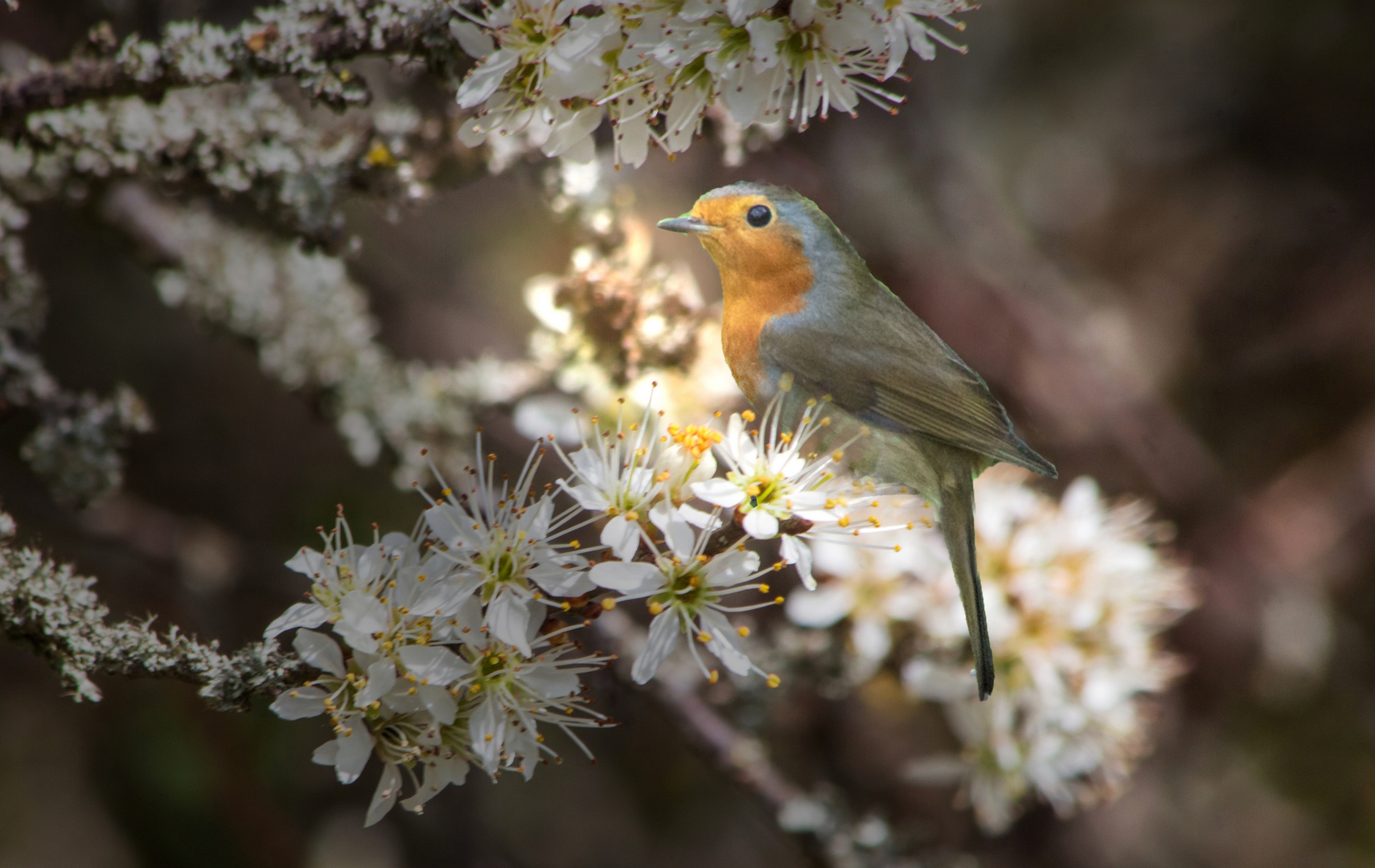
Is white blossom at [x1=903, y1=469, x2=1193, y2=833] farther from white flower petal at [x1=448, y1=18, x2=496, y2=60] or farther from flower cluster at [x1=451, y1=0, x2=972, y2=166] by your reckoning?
white flower petal at [x1=448, y1=18, x2=496, y2=60]

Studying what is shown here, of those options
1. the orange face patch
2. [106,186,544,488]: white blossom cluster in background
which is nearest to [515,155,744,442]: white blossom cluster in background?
[106,186,544,488]: white blossom cluster in background

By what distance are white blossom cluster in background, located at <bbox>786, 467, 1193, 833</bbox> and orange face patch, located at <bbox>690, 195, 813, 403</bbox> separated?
24.7 inches

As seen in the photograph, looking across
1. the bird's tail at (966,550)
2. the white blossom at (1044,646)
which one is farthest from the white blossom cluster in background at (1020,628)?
the bird's tail at (966,550)

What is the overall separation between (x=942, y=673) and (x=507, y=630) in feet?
2.88

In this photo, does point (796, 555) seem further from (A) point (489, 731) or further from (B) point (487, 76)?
(B) point (487, 76)

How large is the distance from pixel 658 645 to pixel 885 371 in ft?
0.92

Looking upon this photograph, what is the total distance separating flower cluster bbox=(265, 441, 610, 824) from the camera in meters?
0.73

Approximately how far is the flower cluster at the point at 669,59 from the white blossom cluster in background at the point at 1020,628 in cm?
72

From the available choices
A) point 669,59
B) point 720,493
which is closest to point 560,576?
point 720,493

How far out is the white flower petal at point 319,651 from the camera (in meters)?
0.73

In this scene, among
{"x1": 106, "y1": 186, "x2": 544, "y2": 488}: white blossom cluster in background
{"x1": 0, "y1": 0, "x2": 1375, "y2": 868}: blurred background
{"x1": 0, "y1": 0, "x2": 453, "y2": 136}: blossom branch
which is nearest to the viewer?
{"x1": 0, "y1": 0, "x2": 453, "y2": 136}: blossom branch

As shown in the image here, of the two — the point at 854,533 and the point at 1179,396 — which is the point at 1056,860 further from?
the point at 854,533

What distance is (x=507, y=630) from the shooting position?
0.71 meters

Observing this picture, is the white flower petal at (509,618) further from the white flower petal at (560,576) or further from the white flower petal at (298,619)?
the white flower petal at (298,619)
